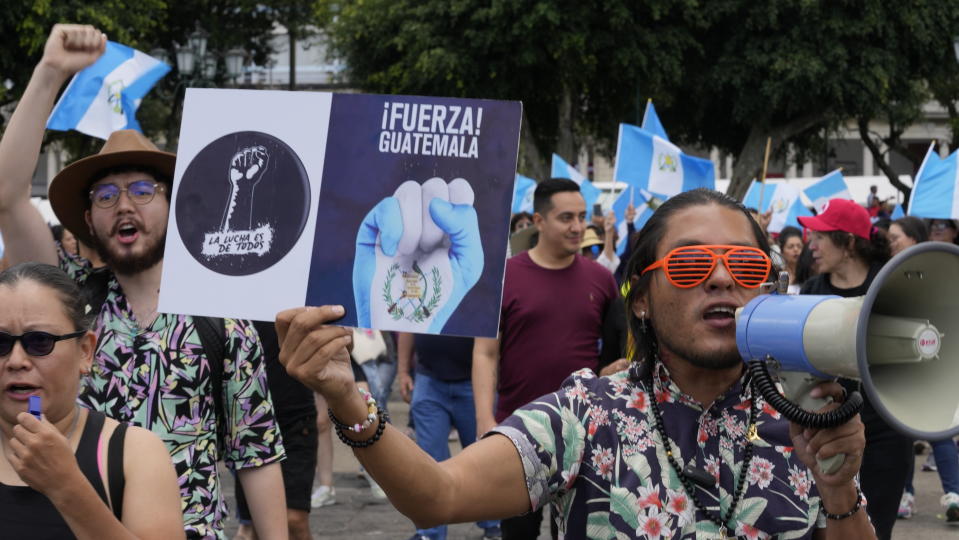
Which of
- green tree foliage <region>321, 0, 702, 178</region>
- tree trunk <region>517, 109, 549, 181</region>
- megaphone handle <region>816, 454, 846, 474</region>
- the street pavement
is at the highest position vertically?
green tree foliage <region>321, 0, 702, 178</region>

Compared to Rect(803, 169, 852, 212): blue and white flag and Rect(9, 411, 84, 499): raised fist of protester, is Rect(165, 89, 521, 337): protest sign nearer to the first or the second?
Rect(9, 411, 84, 499): raised fist of protester

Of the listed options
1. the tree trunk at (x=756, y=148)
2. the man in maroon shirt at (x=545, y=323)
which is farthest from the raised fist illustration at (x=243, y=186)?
the tree trunk at (x=756, y=148)

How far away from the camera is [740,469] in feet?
8.51

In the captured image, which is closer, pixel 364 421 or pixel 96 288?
pixel 364 421

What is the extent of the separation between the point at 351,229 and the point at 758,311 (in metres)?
0.93

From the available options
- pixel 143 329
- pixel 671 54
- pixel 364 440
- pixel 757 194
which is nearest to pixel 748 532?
pixel 364 440

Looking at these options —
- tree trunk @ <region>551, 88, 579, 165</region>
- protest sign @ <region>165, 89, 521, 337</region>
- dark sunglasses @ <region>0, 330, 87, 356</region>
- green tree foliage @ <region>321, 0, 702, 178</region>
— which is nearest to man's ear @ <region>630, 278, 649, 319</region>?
protest sign @ <region>165, 89, 521, 337</region>

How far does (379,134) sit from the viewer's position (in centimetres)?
278

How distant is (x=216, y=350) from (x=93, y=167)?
0.67 metres

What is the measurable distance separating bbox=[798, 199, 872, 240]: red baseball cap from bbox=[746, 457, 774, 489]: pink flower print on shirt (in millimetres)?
4181

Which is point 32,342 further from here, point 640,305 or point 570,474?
point 640,305

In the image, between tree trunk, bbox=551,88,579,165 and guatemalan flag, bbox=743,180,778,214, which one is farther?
tree trunk, bbox=551,88,579,165

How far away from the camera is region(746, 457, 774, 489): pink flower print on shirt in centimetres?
259

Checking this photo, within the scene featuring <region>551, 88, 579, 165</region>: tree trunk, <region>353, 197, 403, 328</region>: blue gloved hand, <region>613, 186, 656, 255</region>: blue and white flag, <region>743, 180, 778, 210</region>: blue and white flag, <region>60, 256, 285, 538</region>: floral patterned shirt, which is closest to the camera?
<region>353, 197, 403, 328</region>: blue gloved hand
